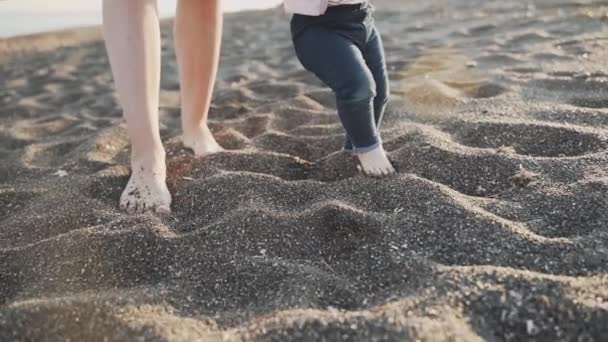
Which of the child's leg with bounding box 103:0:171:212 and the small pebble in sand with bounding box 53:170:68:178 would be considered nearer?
the child's leg with bounding box 103:0:171:212

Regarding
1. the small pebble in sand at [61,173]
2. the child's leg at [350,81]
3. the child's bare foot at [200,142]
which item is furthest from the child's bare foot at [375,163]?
the small pebble in sand at [61,173]

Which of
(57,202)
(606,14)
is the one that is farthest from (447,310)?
(606,14)

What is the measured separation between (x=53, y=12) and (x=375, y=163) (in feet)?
18.8

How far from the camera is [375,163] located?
191cm

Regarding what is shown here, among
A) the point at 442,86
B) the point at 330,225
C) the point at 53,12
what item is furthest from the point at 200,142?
the point at 53,12

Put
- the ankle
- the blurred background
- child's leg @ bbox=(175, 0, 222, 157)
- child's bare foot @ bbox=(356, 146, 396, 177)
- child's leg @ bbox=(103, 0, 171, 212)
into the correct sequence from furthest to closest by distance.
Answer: the blurred background
the ankle
child's leg @ bbox=(175, 0, 222, 157)
child's bare foot @ bbox=(356, 146, 396, 177)
child's leg @ bbox=(103, 0, 171, 212)

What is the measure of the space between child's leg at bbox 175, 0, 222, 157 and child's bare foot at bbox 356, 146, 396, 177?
617mm

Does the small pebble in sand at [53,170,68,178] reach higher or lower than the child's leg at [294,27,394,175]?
lower

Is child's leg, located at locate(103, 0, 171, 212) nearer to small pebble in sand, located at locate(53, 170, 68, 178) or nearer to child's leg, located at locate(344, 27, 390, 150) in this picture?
small pebble in sand, located at locate(53, 170, 68, 178)

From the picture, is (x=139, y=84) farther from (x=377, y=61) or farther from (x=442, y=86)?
(x=442, y=86)

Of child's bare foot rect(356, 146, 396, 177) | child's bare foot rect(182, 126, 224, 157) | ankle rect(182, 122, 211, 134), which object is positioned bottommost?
child's bare foot rect(182, 126, 224, 157)

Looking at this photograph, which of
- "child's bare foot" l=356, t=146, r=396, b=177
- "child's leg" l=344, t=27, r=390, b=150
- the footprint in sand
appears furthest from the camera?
the footprint in sand

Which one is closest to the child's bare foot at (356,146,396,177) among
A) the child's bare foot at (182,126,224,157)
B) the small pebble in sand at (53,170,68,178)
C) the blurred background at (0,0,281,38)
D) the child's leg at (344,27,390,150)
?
the child's leg at (344,27,390,150)

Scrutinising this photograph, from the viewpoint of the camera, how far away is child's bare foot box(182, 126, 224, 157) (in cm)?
222
